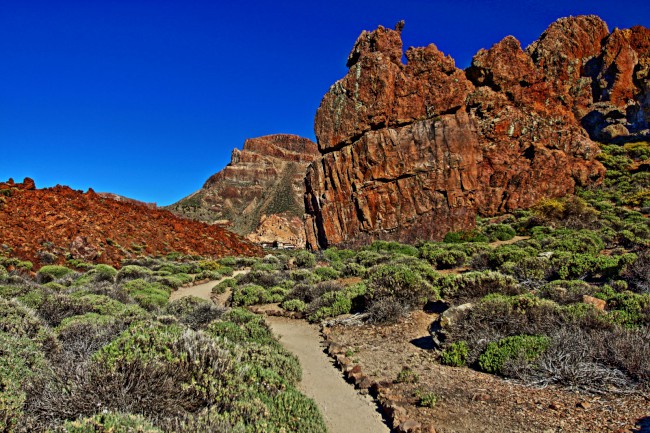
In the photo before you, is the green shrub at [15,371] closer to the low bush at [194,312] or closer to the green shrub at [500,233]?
the low bush at [194,312]

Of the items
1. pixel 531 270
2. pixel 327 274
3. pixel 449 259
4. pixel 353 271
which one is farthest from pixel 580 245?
pixel 327 274

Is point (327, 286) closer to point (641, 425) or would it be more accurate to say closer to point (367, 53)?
point (641, 425)

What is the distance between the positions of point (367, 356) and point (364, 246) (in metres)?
19.6

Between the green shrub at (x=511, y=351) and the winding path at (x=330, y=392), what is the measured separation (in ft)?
6.54

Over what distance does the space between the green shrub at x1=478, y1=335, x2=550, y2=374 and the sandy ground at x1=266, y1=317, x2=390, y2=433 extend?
6.53 feet

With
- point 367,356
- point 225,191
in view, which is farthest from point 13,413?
point 225,191

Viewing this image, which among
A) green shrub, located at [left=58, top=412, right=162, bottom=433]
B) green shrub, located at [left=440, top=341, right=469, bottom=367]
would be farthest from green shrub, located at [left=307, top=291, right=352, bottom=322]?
green shrub, located at [left=58, top=412, right=162, bottom=433]

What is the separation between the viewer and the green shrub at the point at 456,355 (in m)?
6.22

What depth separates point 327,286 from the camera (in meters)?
12.6

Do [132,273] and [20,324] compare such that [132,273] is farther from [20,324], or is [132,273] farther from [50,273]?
[20,324]

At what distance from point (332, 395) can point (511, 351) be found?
Result: 111 inches

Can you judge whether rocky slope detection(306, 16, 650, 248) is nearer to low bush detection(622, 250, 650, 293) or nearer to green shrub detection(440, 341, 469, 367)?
low bush detection(622, 250, 650, 293)

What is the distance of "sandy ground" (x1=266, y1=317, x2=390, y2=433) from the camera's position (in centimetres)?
463

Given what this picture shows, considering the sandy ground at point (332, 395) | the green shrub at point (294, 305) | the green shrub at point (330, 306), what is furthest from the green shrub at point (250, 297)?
the sandy ground at point (332, 395)
